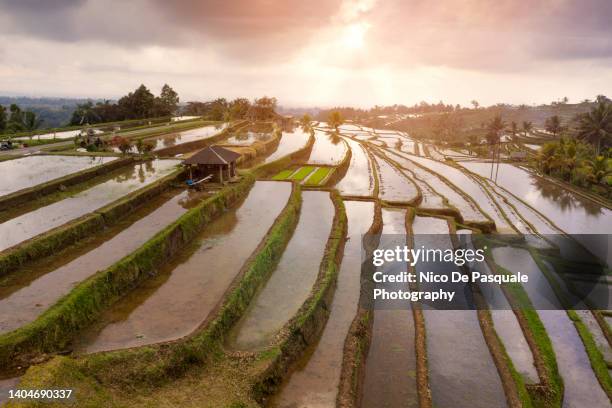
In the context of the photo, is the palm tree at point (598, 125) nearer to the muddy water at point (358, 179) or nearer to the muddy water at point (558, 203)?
the muddy water at point (558, 203)

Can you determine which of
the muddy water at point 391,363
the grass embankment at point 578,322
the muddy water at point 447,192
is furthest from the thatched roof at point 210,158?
the grass embankment at point 578,322

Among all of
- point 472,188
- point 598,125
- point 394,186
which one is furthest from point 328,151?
point 598,125

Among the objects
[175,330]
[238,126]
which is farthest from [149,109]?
[175,330]

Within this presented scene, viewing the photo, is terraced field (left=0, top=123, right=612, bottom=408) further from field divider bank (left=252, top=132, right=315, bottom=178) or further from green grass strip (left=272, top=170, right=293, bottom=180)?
green grass strip (left=272, top=170, right=293, bottom=180)

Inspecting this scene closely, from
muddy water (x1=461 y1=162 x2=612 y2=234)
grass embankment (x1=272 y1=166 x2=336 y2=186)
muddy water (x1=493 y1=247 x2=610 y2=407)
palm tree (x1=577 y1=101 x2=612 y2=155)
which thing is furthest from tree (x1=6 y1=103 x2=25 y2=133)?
palm tree (x1=577 y1=101 x2=612 y2=155)

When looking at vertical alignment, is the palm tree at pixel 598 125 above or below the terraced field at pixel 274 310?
above

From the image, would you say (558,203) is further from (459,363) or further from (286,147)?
(286,147)
